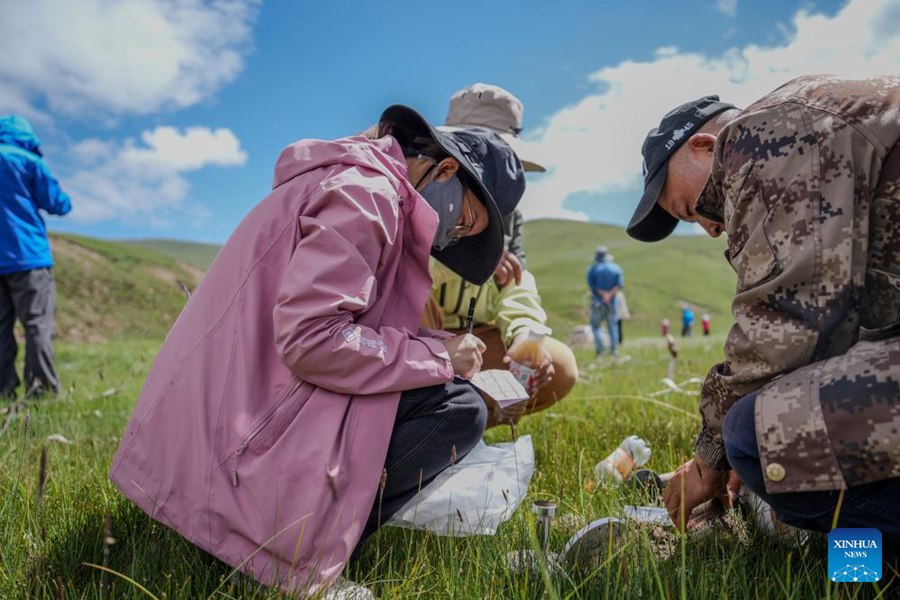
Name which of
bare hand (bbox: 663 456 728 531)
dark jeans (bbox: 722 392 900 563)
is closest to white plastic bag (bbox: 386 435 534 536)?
bare hand (bbox: 663 456 728 531)

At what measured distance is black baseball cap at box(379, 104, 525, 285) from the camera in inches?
91.2

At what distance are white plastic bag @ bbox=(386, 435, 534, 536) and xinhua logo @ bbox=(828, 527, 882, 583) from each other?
0.87 metres

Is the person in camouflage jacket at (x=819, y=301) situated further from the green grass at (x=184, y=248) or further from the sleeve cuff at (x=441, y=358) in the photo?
the green grass at (x=184, y=248)

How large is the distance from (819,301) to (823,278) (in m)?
0.06

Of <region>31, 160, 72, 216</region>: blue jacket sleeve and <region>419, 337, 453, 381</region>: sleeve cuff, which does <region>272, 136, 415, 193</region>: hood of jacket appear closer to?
<region>419, 337, 453, 381</region>: sleeve cuff

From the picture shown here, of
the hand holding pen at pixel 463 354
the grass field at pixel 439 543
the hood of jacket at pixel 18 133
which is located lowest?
the grass field at pixel 439 543

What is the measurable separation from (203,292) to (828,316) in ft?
5.77

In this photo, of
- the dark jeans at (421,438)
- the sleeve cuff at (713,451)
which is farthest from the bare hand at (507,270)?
the sleeve cuff at (713,451)

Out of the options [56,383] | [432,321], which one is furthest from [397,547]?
[56,383]

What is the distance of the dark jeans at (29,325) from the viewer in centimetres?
575

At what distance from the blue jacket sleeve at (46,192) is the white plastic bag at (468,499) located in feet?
18.7

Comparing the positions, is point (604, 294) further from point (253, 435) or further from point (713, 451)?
→ point (253, 435)

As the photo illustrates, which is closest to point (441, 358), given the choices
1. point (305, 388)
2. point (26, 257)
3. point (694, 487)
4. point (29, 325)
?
point (305, 388)

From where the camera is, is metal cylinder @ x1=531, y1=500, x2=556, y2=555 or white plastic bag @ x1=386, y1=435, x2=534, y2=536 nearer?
metal cylinder @ x1=531, y1=500, x2=556, y2=555
